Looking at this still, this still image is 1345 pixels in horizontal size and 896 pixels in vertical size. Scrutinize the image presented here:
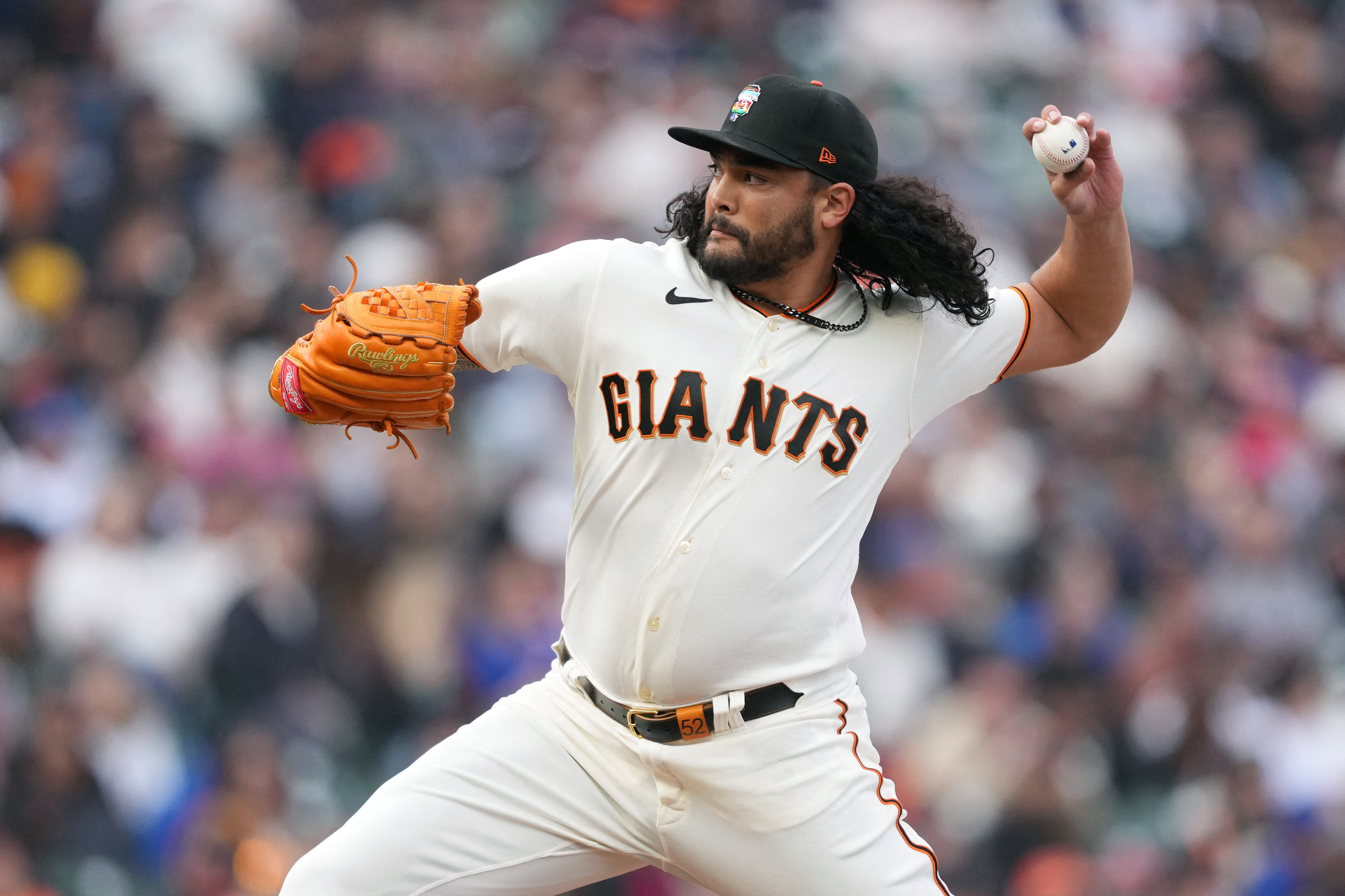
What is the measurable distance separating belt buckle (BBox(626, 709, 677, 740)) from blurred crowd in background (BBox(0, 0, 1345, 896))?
2.74 m

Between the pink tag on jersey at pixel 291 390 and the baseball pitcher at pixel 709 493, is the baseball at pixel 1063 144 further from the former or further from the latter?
the pink tag on jersey at pixel 291 390

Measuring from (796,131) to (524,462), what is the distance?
3583 millimetres

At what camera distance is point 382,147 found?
741 cm

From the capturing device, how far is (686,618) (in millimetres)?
2846

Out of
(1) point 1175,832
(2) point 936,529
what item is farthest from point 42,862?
(1) point 1175,832

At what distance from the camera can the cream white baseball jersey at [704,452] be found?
2855mm

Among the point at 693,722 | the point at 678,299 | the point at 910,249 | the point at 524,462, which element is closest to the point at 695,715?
the point at 693,722

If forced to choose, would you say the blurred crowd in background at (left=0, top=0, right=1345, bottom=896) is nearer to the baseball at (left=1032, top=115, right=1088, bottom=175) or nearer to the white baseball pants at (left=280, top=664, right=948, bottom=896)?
the white baseball pants at (left=280, top=664, right=948, bottom=896)

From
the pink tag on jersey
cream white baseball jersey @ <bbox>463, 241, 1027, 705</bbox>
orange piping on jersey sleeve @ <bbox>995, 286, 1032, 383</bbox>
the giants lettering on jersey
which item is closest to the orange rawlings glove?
the pink tag on jersey

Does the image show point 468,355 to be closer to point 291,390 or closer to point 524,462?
point 291,390

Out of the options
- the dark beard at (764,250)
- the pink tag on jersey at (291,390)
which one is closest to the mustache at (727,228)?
the dark beard at (764,250)

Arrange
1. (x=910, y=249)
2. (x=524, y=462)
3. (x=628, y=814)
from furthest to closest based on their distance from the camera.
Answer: (x=524, y=462) → (x=910, y=249) → (x=628, y=814)

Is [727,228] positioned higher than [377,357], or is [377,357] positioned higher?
[727,228]

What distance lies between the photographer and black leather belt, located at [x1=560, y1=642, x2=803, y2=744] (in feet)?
9.39
